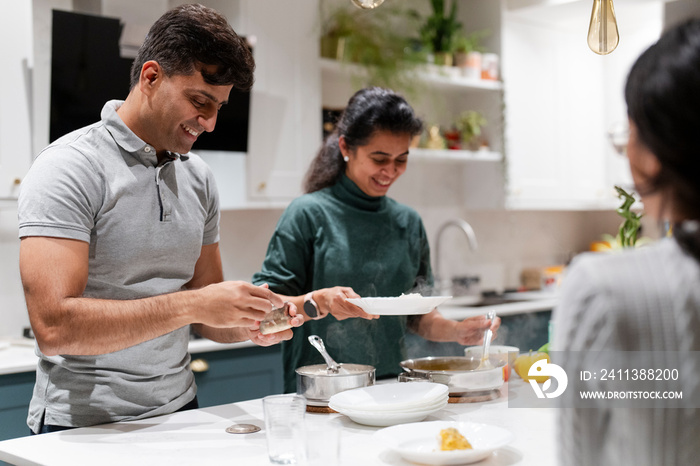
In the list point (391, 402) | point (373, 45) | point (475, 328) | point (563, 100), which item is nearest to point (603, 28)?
point (475, 328)

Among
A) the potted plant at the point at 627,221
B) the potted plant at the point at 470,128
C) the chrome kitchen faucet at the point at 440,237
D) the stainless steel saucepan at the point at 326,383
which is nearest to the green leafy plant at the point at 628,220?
the potted plant at the point at 627,221

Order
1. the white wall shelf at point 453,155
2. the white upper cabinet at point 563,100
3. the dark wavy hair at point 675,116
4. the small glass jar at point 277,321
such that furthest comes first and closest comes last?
the white upper cabinet at point 563,100 < the white wall shelf at point 453,155 < the small glass jar at point 277,321 < the dark wavy hair at point 675,116

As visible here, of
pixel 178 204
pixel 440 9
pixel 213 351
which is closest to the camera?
pixel 178 204

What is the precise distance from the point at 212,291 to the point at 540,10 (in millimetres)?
3459

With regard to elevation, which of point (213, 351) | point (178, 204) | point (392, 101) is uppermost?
point (392, 101)

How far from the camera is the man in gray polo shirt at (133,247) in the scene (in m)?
1.42

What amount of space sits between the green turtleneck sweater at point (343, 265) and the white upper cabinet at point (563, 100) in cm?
224

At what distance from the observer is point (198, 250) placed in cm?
176

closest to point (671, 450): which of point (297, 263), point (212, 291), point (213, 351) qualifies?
point (212, 291)

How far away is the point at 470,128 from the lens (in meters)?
4.19

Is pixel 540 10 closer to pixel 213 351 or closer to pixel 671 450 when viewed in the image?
pixel 213 351

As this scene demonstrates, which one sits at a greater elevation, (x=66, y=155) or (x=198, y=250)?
(x=66, y=155)

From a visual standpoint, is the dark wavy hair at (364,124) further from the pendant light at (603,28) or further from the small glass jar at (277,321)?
the small glass jar at (277,321)

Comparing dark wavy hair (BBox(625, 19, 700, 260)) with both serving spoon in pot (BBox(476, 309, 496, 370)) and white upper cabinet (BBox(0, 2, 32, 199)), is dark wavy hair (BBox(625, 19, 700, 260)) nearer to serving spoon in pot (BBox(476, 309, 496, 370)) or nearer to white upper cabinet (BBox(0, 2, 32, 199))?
serving spoon in pot (BBox(476, 309, 496, 370))
